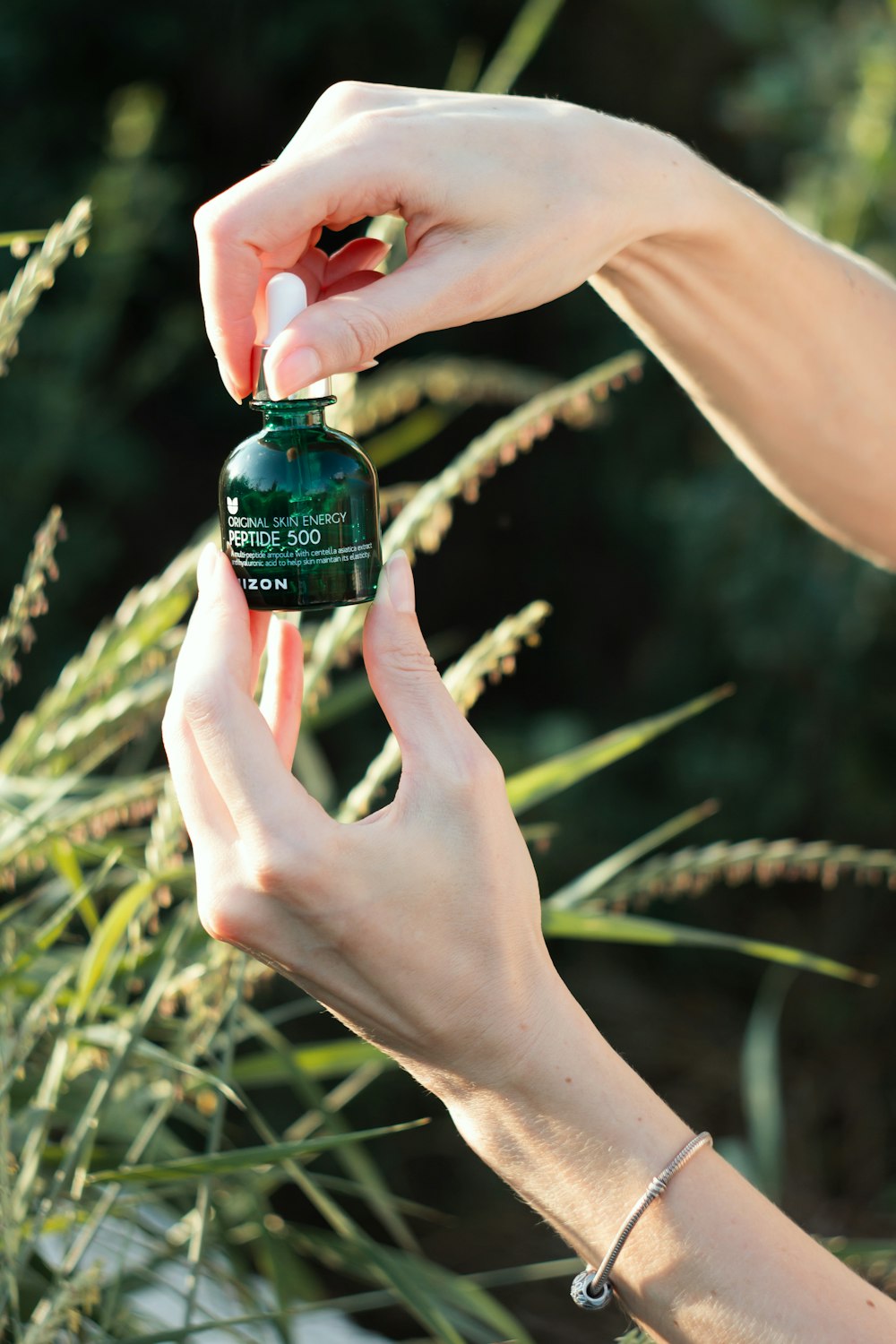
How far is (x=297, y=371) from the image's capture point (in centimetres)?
64

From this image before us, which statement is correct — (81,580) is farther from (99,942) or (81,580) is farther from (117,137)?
(99,942)

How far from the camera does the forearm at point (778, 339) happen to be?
34.5 inches

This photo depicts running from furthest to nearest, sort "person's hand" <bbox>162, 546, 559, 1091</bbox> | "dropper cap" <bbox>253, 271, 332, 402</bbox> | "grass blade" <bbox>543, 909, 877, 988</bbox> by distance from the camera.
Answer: "grass blade" <bbox>543, 909, 877, 988</bbox> < "dropper cap" <bbox>253, 271, 332, 402</bbox> < "person's hand" <bbox>162, 546, 559, 1091</bbox>

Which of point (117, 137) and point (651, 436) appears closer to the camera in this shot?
point (117, 137)

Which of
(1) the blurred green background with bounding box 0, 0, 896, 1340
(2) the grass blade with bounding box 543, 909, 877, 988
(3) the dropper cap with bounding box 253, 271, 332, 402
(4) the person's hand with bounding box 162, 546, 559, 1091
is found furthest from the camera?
(1) the blurred green background with bounding box 0, 0, 896, 1340

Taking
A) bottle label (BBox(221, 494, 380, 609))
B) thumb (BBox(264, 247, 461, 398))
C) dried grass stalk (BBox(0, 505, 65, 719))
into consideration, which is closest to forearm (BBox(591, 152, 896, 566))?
thumb (BBox(264, 247, 461, 398))

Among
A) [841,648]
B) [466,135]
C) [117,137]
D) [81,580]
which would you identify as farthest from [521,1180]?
[117,137]

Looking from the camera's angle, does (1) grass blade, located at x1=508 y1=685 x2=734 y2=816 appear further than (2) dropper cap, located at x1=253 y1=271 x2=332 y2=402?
Yes

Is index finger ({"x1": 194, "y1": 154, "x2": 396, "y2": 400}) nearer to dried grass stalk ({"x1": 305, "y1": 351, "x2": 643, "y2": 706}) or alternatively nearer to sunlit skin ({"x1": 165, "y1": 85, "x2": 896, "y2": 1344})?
sunlit skin ({"x1": 165, "y1": 85, "x2": 896, "y2": 1344})

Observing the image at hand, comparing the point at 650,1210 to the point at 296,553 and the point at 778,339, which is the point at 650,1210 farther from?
the point at 778,339

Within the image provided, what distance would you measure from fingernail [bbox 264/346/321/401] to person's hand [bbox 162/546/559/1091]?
0.13 meters

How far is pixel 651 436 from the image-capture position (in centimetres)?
239

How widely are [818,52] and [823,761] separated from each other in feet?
3.80

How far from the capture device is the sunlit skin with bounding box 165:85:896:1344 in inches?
22.8
